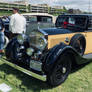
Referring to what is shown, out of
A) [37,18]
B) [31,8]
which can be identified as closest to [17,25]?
[37,18]

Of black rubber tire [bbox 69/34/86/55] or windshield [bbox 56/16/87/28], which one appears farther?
windshield [bbox 56/16/87/28]

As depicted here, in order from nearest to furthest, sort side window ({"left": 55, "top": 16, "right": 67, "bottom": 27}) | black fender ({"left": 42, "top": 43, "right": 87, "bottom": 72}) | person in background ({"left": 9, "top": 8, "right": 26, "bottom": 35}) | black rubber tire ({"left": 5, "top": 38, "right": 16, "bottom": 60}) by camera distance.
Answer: black fender ({"left": 42, "top": 43, "right": 87, "bottom": 72}), black rubber tire ({"left": 5, "top": 38, "right": 16, "bottom": 60}), person in background ({"left": 9, "top": 8, "right": 26, "bottom": 35}), side window ({"left": 55, "top": 16, "right": 67, "bottom": 27})

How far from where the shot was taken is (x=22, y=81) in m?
3.24

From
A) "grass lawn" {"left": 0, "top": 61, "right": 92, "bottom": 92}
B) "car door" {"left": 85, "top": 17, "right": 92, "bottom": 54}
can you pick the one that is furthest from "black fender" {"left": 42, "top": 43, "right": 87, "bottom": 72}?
"car door" {"left": 85, "top": 17, "right": 92, "bottom": 54}

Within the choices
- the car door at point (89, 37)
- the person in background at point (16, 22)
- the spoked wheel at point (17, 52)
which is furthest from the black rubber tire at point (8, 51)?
the car door at point (89, 37)

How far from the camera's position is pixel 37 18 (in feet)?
26.1

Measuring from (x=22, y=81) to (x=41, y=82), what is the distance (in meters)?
0.43

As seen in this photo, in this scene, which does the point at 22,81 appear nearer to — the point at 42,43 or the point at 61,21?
the point at 42,43

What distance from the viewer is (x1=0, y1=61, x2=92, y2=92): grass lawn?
2.94m

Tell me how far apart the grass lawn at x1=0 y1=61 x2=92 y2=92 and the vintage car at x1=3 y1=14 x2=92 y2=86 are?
19cm

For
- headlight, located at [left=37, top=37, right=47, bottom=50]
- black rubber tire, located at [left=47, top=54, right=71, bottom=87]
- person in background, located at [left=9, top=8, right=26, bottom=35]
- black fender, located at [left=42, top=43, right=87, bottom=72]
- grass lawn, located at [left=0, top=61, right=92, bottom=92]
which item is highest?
person in background, located at [left=9, top=8, right=26, bottom=35]

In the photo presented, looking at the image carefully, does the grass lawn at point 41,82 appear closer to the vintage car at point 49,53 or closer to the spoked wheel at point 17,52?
the vintage car at point 49,53

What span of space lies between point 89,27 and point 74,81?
171 cm

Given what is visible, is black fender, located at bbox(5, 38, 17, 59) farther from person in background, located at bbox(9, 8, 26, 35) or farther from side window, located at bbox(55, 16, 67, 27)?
side window, located at bbox(55, 16, 67, 27)
